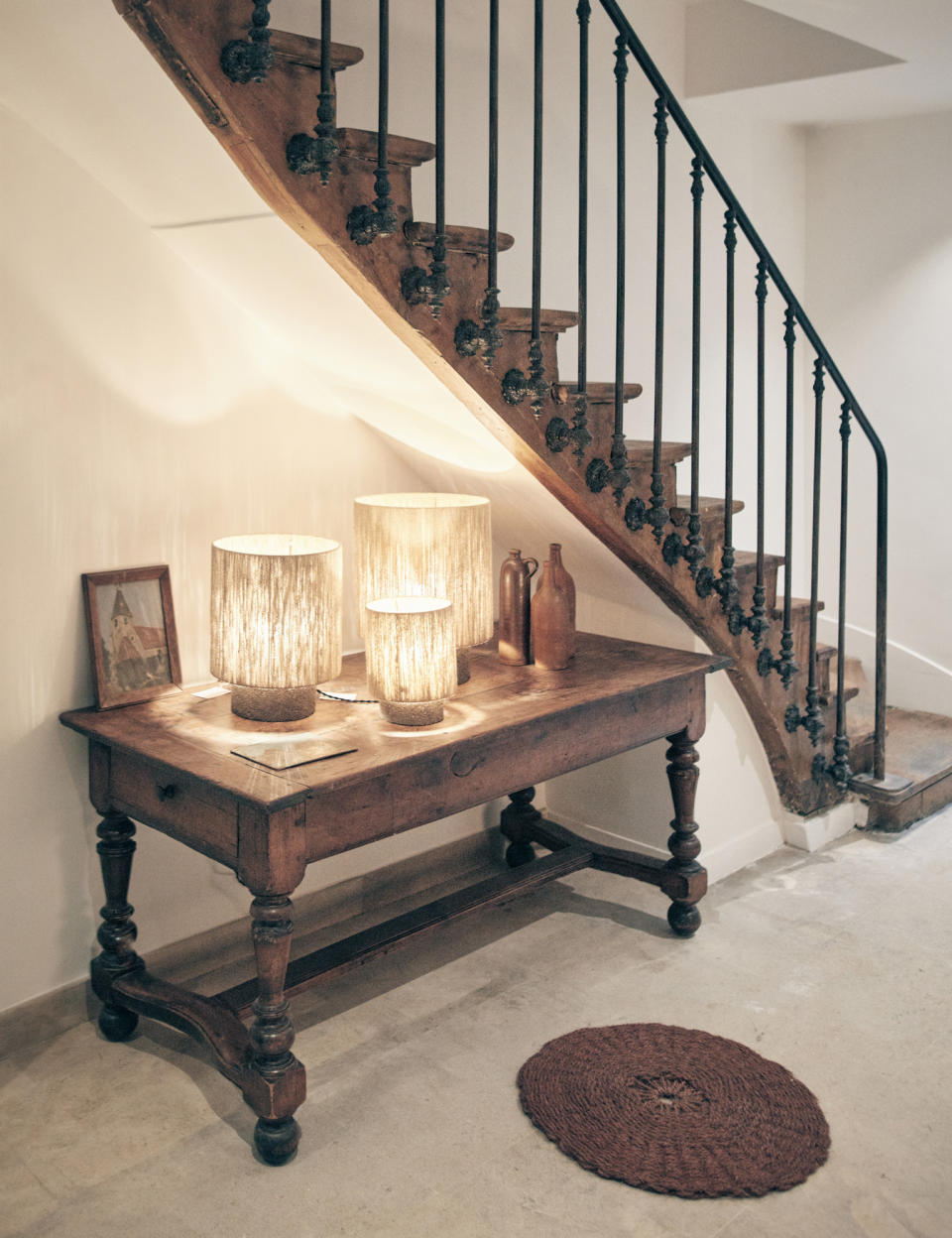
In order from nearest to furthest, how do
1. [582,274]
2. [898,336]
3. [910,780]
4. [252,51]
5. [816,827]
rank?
[252,51], [582,274], [816,827], [910,780], [898,336]

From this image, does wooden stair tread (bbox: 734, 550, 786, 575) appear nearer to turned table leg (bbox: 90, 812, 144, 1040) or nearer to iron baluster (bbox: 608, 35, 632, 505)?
iron baluster (bbox: 608, 35, 632, 505)

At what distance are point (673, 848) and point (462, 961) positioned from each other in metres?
0.68

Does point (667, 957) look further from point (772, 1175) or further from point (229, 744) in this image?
point (229, 744)

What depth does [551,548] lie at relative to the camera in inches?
127

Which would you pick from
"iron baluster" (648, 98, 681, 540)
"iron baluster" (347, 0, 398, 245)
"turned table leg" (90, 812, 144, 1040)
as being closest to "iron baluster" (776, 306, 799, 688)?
"iron baluster" (648, 98, 681, 540)

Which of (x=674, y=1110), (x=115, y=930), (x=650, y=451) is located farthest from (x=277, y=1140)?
(x=650, y=451)

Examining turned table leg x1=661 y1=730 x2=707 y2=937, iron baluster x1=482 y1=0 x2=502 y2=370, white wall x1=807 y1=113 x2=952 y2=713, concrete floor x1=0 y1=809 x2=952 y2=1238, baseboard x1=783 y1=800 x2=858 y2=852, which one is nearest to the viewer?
concrete floor x1=0 y1=809 x2=952 y2=1238

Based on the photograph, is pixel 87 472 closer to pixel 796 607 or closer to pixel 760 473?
pixel 760 473

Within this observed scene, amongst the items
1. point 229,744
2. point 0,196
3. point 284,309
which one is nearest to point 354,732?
point 229,744

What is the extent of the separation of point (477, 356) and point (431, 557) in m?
0.55

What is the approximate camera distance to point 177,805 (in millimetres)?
2506

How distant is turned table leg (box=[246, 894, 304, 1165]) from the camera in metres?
2.38

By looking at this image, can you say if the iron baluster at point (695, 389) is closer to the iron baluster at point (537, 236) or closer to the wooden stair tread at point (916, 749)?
the iron baluster at point (537, 236)

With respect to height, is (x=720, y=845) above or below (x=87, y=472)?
Result: below
